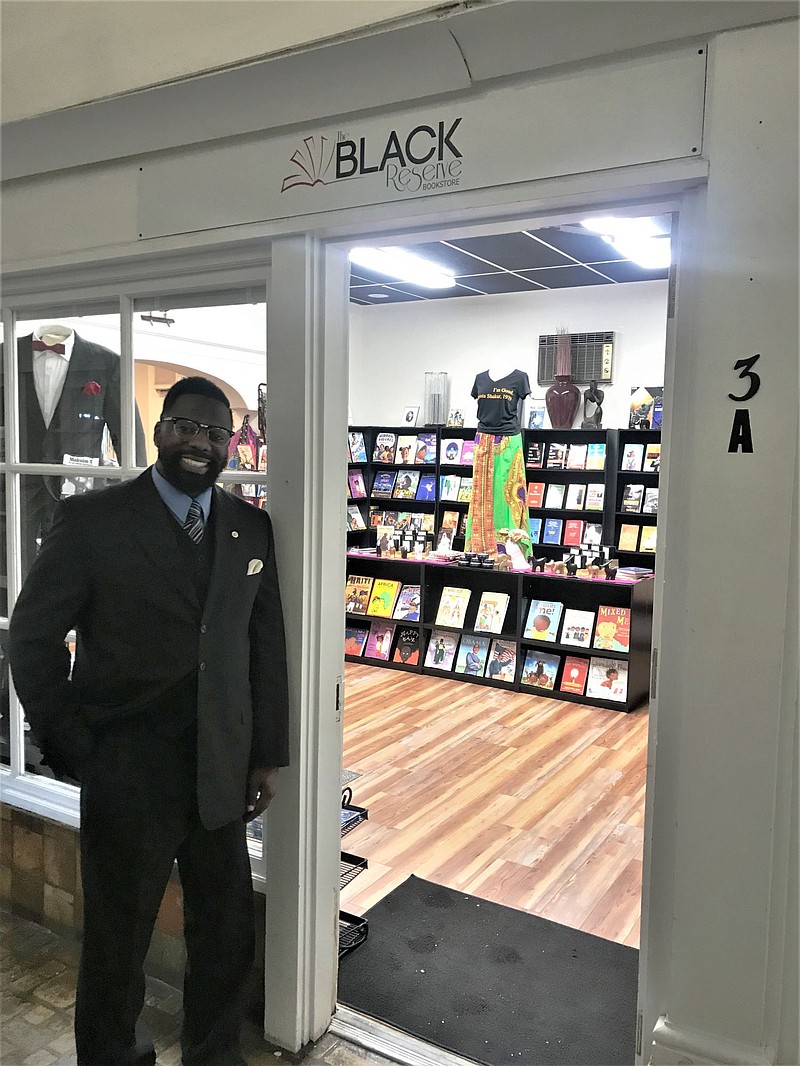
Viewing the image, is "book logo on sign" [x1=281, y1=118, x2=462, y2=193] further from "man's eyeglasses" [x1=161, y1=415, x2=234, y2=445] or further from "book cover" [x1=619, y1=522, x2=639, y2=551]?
"book cover" [x1=619, y1=522, x2=639, y2=551]

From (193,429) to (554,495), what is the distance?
508cm

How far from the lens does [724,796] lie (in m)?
1.58

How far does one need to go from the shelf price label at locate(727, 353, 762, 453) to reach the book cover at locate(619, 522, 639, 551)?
500cm

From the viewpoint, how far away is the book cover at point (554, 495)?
675 cm

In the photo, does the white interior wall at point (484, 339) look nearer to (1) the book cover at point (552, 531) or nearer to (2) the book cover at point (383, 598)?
(1) the book cover at point (552, 531)

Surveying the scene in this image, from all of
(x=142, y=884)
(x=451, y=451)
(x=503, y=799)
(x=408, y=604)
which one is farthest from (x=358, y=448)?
(x=142, y=884)

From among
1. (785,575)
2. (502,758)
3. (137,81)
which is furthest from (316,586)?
(502,758)

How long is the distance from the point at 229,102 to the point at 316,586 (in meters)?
1.17

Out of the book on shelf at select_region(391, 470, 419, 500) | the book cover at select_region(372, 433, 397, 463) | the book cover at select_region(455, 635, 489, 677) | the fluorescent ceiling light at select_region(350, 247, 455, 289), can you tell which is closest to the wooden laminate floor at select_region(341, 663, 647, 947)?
the book cover at select_region(455, 635, 489, 677)

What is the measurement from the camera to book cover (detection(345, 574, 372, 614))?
688cm

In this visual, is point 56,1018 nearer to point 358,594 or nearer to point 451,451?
point 358,594

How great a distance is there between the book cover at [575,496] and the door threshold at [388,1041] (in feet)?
15.9

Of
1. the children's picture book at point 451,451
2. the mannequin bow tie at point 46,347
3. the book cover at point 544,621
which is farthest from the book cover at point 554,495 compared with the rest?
the mannequin bow tie at point 46,347

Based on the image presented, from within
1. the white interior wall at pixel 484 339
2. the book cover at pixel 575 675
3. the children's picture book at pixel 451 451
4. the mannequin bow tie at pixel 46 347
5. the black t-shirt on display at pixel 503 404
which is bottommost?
the book cover at pixel 575 675
